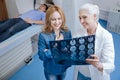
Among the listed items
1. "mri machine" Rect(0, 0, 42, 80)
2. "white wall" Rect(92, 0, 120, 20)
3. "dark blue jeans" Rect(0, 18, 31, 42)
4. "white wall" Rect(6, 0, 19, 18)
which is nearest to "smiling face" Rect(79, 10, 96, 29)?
"mri machine" Rect(0, 0, 42, 80)

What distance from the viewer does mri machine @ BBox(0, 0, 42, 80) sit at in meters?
1.92

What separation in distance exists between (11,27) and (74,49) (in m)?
1.43

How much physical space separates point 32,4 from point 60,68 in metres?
1.92

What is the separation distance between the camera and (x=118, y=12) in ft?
10.3

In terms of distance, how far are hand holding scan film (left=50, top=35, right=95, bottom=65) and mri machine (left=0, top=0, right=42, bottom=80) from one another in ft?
3.25

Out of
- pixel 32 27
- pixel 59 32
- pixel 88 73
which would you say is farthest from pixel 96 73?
pixel 32 27

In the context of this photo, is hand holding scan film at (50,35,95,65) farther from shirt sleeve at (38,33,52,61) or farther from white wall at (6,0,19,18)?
white wall at (6,0,19,18)

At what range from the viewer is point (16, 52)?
224cm

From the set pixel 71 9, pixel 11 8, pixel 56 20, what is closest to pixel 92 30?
pixel 56 20

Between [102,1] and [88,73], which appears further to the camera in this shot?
[102,1]

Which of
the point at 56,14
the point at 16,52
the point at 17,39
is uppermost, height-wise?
the point at 56,14

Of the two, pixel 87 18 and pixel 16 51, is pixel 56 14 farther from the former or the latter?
pixel 16 51

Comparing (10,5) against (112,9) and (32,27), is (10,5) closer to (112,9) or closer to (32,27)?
(32,27)

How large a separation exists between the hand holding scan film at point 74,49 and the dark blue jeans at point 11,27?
1.15 m
